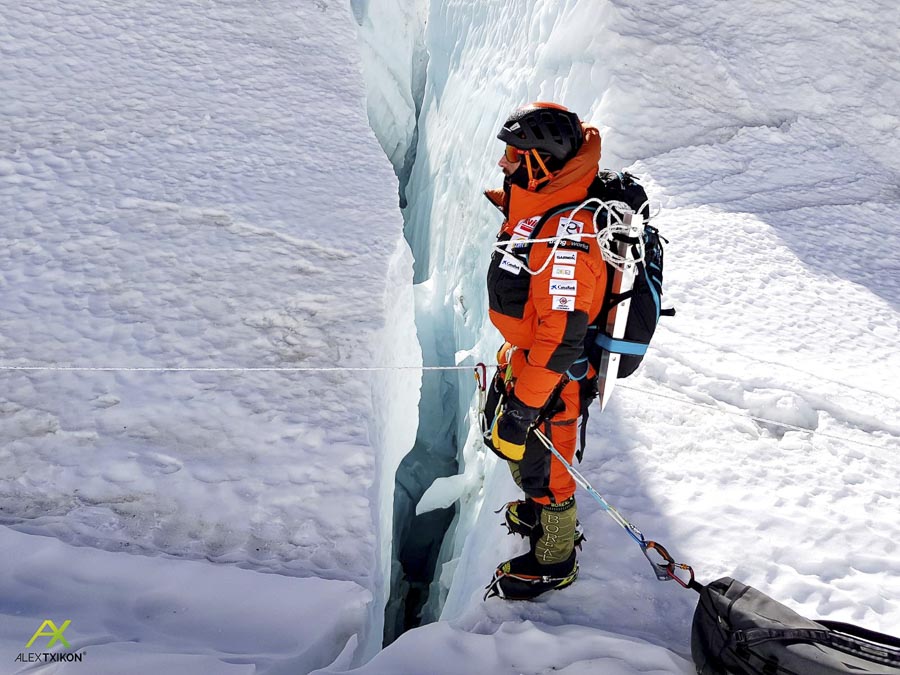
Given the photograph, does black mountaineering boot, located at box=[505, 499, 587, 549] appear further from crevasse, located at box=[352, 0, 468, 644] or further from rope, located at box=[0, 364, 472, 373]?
crevasse, located at box=[352, 0, 468, 644]

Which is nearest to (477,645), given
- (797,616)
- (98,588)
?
(797,616)

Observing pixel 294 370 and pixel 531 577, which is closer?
pixel 531 577

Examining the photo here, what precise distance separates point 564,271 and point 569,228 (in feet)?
0.39

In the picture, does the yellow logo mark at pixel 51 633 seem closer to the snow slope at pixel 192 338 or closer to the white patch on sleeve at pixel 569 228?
the snow slope at pixel 192 338

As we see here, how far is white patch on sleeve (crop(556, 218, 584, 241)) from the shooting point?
1697mm

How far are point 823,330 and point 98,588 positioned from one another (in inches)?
114

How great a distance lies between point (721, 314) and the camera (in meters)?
3.12

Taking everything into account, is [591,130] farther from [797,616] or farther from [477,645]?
[477,645]

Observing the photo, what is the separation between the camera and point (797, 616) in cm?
153

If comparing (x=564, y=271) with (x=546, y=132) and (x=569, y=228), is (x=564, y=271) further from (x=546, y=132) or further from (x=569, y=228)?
(x=546, y=132)

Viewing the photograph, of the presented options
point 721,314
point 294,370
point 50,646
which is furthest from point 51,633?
point 721,314

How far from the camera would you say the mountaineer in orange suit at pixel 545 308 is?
1686 millimetres

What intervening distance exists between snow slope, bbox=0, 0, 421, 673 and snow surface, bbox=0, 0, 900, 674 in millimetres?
13

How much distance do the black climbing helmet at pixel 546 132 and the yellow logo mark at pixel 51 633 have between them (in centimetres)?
158
